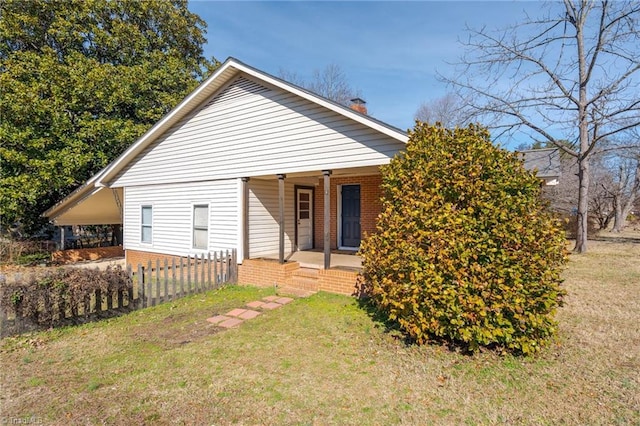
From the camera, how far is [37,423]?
323 cm

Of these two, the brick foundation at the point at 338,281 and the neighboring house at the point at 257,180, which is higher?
the neighboring house at the point at 257,180

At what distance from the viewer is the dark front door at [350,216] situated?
11.0m

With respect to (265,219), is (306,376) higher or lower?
lower

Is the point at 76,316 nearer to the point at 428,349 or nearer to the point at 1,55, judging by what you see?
the point at 428,349

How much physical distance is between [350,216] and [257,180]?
3248 mm

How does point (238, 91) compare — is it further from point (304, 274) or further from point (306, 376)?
point (306, 376)

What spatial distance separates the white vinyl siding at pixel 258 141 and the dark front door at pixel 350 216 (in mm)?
3032

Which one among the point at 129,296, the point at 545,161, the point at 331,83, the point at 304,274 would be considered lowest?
the point at 129,296

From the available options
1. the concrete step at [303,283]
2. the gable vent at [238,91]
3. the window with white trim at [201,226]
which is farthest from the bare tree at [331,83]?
the concrete step at [303,283]

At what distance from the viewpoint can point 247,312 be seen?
22.0ft

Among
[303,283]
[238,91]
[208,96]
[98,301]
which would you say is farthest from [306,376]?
[208,96]

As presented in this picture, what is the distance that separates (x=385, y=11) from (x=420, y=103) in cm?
2502

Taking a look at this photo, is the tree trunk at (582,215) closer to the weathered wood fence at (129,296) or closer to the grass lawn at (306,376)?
the grass lawn at (306,376)

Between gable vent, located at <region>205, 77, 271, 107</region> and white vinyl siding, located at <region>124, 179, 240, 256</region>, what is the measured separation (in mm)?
2359
